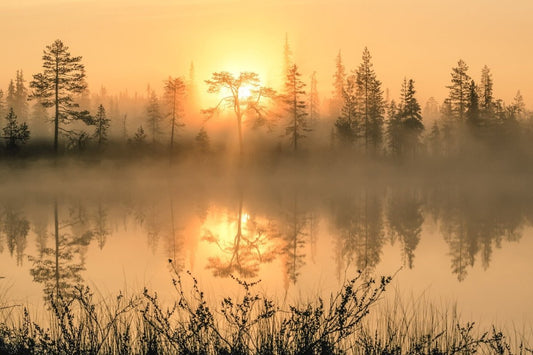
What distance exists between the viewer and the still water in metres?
12.1

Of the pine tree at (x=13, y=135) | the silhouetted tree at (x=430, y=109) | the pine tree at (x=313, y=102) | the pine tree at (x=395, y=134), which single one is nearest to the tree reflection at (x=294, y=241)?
the pine tree at (x=13, y=135)

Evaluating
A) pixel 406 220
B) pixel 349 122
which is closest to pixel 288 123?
pixel 349 122

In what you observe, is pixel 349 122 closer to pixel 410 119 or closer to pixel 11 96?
pixel 410 119

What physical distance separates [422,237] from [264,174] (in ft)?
124

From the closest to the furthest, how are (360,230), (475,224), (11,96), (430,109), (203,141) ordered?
(360,230), (475,224), (203,141), (11,96), (430,109)

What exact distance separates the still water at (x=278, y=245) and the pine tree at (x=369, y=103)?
36.6 meters

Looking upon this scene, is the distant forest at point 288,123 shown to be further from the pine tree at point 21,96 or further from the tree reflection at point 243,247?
the tree reflection at point 243,247

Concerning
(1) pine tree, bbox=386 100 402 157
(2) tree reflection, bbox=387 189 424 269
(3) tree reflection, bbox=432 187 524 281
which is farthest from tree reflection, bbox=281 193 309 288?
(1) pine tree, bbox=386 100 402 157

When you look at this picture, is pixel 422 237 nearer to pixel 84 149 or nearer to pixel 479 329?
pixel 479 329

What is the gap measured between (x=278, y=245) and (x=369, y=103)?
58.5 metres

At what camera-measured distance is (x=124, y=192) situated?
41188 millimetres

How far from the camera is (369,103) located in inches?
2938

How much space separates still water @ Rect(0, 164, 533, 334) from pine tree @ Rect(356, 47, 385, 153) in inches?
1442

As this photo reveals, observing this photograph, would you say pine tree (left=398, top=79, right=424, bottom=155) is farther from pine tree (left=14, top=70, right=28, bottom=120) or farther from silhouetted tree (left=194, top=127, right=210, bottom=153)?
pine tree (left=14, top=70, right=28, bottom=120)
